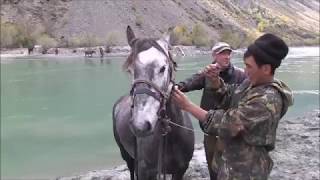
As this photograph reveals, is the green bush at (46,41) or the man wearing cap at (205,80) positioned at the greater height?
the man wearing cap at (205,80)

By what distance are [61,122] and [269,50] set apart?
17.9 m

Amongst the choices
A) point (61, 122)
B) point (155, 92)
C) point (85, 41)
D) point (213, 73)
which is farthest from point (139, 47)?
point (85, 41)

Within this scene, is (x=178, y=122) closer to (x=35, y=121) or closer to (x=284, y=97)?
(x=284, y=97)

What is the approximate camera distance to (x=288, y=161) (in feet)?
32.7

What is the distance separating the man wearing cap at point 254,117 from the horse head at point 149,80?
44 cm

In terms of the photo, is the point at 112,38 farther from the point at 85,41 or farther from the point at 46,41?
the point at 46,41

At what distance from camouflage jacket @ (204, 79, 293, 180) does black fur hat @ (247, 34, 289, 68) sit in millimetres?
163

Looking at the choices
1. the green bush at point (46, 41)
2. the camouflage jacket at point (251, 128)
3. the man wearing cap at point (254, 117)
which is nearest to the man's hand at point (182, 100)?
the man wearing cap at point (254, 117)

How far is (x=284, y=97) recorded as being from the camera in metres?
3.04

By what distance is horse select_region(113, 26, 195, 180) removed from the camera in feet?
11.6

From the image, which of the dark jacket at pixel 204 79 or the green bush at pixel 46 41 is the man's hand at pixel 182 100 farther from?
the green bush at pixel 46 41

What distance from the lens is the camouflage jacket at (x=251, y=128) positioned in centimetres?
295

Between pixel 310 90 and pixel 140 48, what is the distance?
26685 millimetres

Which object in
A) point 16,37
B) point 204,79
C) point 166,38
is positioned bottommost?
point 16,37
